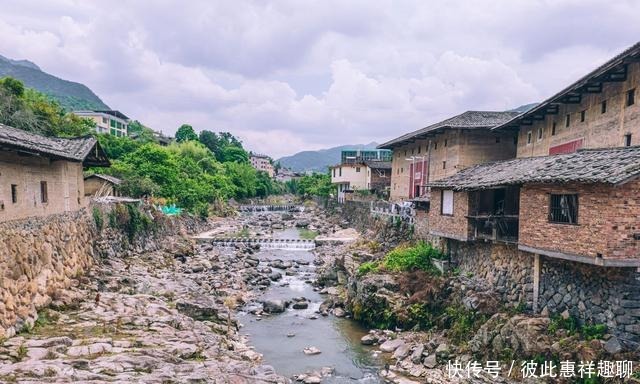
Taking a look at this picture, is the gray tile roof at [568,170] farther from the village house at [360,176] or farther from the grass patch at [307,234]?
the village house at [360,176]

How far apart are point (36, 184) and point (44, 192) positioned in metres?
0.91

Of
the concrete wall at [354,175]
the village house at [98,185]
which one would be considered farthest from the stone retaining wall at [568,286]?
the concrete wall at [354,175]

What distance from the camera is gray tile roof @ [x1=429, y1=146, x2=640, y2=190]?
1143 centimetres

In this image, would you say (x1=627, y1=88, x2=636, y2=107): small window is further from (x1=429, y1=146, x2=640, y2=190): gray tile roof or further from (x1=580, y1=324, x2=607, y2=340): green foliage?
(x1=580, y1=324, x2=607, y2=340): green foliage

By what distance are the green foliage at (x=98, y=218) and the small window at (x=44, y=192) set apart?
6464mm

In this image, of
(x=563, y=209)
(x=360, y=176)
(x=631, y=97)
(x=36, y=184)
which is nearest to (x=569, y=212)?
(x=563, y=209)

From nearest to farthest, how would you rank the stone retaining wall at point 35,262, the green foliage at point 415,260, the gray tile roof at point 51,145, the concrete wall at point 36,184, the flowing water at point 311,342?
the stone retaining wall at point 35,262 → the gray tile roof at point 51,145 → the concrete wall at point 36,184 → the flowing water at point 311,342 → the green foliage at point 415,260

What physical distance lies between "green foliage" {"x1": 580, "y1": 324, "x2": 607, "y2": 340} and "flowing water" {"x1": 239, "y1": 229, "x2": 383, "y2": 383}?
6.64 metres

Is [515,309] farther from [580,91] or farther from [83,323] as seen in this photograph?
[83,323]

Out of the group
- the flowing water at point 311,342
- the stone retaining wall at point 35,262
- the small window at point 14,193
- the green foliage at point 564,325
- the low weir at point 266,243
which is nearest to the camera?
the green foliage at point 564,325

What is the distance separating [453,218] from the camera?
1973cm

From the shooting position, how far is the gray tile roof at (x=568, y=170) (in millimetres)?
11430

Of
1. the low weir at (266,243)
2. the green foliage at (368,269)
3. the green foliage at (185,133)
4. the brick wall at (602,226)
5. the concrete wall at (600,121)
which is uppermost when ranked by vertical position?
the green foliage at (185,133)

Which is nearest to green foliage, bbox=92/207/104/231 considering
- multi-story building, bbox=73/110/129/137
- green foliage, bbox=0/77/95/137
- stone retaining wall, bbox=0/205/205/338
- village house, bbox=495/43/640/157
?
stone retaining wall, bbox=0/205/205/338
